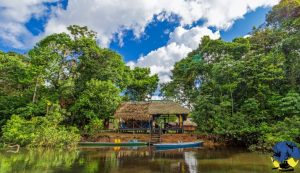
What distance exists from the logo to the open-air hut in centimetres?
1719

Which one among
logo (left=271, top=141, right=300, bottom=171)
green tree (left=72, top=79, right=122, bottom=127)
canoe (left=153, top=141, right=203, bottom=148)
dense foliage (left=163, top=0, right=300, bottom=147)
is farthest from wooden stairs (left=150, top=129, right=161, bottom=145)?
logo (left=271, top=141, right=300, bottom=171)

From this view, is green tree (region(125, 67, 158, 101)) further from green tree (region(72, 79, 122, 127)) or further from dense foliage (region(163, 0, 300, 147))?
dense foliage (region(163, 0, 300, 147))

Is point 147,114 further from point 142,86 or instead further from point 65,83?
point 142,86

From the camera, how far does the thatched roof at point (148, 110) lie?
22266 mm

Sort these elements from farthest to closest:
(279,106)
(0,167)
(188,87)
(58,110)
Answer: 1. (188,87)
2. (58,110)
3. (279,106)
4. (0,167)

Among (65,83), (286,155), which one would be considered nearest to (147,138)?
(65,83)

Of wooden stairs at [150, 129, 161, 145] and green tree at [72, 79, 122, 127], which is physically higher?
green tree at [72, 79, 122, 127]

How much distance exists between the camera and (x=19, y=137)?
1786 centimetres

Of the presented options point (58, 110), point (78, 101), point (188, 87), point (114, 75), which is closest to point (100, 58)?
point (114, 75)

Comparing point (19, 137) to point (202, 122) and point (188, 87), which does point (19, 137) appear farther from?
point (188, 87)

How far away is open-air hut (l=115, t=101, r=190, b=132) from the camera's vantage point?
22.4 metres

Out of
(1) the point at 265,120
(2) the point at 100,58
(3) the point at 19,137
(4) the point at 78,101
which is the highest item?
(2) the point at 100,58

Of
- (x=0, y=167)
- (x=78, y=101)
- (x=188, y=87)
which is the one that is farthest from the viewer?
(x=188, y=87)

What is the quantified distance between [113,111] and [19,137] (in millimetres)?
9183
